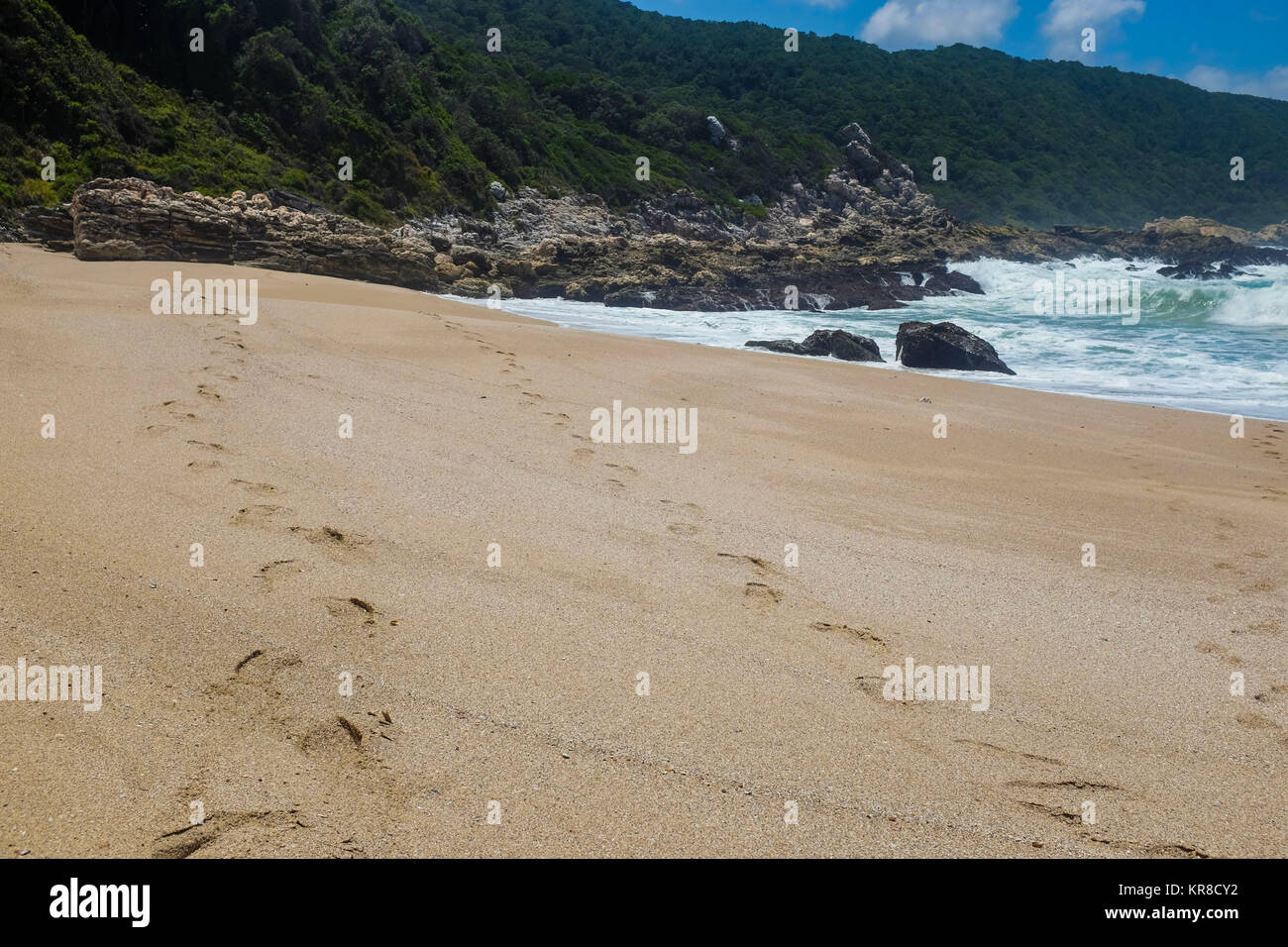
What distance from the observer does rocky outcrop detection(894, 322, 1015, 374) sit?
13516mm

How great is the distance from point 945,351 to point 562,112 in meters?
37.8

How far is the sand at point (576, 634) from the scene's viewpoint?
2293 millimetres

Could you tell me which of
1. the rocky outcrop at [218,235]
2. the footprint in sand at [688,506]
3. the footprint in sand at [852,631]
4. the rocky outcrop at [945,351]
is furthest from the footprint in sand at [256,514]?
the rocky outcrop at [218,235]

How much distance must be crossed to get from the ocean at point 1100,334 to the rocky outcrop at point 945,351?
0.89 feet

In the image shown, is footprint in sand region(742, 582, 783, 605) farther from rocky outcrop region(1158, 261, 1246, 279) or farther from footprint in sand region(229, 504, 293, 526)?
rocky outcrop region(1158, 261, 1246, 279)

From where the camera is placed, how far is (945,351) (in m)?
13.6

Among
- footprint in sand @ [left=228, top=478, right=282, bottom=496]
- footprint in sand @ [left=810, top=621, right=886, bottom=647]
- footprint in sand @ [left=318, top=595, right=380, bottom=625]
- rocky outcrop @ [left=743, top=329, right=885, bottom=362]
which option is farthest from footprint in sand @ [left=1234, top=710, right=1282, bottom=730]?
rocky outcrop @ [left=743, top=329, right=885, bottom=362]

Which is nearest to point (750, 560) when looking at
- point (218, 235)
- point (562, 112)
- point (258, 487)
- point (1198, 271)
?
point (258, 487)

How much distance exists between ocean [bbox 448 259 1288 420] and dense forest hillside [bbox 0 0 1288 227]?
1175 cm

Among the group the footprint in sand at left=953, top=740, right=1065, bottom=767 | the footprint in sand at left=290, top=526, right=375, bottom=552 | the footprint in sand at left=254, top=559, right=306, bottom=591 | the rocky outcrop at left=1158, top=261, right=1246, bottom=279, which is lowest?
the footprint in sand at left=953, top=740, right=1065, bottom=767

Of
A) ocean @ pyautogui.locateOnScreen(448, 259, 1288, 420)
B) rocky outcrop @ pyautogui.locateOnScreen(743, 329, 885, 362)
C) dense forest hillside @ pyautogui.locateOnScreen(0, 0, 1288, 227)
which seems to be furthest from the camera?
dense forest hillside @ pyautogui.locateOnScreen(0, 0, 1288, 227)

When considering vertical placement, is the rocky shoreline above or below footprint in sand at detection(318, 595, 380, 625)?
above

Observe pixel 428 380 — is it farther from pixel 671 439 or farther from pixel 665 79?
pixel 665 79

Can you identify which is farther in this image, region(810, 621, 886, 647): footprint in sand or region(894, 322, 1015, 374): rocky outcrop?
region(894, 322, 1015, 374): rocky outcrop
